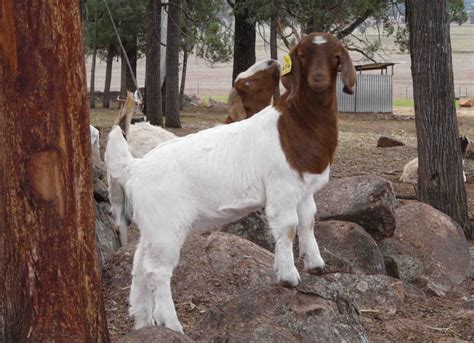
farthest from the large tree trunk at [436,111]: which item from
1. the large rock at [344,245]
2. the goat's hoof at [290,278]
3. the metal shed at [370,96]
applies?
the metal shed at [370,96]

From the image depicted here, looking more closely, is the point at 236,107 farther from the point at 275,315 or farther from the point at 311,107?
the point at 275,315

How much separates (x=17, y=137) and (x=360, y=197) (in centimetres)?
481

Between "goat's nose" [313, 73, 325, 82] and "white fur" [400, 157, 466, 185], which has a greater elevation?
"goat's nose" [313, 73, 325, 82]

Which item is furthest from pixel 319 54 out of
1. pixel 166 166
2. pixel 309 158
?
pixel 166 166

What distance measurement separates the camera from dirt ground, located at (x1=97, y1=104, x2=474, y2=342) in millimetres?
6664

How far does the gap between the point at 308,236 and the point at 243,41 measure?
57.8ft

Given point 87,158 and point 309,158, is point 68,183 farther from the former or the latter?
point 309,158

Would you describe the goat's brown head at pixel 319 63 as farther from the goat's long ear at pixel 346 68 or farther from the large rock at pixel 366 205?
the large rock at pixel 366 205

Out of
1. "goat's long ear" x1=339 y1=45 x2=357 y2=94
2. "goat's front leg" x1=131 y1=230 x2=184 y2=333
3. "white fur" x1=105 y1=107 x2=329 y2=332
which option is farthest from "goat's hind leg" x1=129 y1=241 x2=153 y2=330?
"goat's long ear" x1=339 y1=45 x2=357 y2=94

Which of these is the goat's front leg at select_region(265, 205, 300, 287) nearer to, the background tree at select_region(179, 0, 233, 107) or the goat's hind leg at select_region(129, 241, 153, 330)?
the goat's hind leg at select_region(129, 241, 153, 330)

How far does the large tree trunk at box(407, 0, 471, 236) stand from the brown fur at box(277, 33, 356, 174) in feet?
16.3

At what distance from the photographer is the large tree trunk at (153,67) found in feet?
74.7

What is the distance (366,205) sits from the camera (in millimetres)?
8688

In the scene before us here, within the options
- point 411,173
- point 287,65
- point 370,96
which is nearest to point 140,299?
point 287,65
